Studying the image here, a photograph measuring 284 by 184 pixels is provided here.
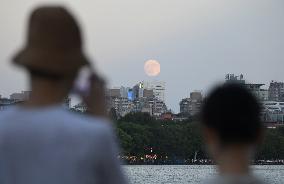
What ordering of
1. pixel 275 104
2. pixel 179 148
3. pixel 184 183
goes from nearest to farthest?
1. pixel 184 183
2. pixel 179 148
3. pixel 275 104

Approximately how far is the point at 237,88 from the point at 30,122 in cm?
60

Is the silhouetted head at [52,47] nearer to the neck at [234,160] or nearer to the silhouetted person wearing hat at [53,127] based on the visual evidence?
the silhouetted person wearing hat at [53,127]

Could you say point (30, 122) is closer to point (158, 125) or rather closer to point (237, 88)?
point (237, 88)

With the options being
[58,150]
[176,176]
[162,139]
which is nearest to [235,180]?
[58,150]

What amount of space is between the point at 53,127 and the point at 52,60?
191mm

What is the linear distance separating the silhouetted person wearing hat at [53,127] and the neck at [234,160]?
0.29 m

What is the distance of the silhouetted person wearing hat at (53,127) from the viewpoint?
7.75ft

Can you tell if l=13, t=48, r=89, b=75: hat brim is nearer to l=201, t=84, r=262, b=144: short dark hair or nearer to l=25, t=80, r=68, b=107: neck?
l=25, t=80, r=68, b=107: neck

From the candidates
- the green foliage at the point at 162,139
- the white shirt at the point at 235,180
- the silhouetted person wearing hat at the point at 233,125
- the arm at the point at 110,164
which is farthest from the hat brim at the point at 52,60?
the green foliage at the point at 162,139

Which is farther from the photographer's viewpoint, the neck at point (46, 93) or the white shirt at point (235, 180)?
the neck at point (46, 93)

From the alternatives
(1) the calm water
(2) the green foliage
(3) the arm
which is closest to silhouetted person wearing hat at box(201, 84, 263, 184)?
(3) the arm

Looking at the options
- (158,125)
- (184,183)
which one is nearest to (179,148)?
(158,125)

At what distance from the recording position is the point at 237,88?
2.40 meters

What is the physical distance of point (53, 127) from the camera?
239cm
